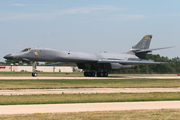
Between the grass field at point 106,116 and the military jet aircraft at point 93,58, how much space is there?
2887cm

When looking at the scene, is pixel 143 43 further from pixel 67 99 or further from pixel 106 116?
pixel 106 116

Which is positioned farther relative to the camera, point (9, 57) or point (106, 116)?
point (9, 57)

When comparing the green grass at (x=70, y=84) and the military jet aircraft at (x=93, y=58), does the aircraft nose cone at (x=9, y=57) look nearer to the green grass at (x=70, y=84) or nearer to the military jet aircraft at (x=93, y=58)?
the military jet aircraft at (x=93, y=58)

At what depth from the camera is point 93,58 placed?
43156 mm

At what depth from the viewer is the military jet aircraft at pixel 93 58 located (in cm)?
3797

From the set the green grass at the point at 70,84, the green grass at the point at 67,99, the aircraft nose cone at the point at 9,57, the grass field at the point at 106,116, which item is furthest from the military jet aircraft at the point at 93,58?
the grass field at the point at 106,116

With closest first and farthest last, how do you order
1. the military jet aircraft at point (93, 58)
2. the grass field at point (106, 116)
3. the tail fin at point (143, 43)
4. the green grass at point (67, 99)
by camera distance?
1. the grass field at point (106, 116)
2. the green grass at point (67, 99)
3. the military jet aircraft at point (93, 58)
4. the tail fin at point (143, 43)

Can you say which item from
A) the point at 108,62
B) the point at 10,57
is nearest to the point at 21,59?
the point at 10,57

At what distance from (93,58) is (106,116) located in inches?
1333

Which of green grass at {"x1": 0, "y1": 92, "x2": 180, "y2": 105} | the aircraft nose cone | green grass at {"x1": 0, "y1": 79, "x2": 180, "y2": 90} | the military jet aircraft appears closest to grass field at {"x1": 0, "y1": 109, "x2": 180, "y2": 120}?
green grass at {"x1": 0, "y1": 92, "x2": 180, "y2": 105}

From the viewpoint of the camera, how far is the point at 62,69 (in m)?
95.0

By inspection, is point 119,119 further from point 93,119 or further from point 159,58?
point 159,58

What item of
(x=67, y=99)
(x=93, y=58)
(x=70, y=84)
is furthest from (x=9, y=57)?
(x=67, y=99)

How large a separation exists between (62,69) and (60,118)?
8647 centimetres
